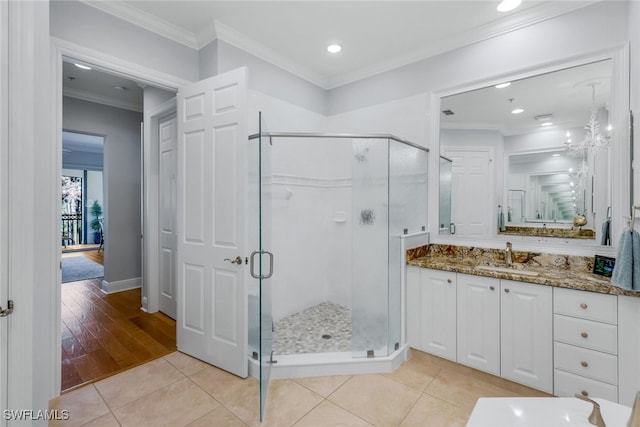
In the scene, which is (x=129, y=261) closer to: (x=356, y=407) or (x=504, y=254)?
(x=356, y=407)

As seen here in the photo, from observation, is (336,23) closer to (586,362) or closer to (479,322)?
(479,322)

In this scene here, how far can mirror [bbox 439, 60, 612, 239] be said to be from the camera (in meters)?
2.21

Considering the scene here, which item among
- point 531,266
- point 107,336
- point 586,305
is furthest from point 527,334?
point 107,336

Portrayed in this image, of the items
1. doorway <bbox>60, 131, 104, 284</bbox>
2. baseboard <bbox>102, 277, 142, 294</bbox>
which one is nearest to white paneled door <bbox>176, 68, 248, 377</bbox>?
baseboard <bbox>102, 277, 142, 294</bbox>

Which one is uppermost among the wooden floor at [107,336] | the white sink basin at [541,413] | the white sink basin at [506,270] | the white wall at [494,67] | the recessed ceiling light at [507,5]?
the recessed ceiling light at [507,5]

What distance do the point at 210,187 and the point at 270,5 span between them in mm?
1525

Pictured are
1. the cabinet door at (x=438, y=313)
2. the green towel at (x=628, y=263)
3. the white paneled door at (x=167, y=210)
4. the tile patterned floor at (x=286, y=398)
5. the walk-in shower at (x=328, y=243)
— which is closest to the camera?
the green towel at (x=628, y=263)

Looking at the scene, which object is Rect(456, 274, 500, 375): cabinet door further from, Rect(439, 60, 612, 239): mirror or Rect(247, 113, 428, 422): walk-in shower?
Rect(439, 60, 612, 239): mirror

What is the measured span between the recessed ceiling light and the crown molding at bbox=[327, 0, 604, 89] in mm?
204

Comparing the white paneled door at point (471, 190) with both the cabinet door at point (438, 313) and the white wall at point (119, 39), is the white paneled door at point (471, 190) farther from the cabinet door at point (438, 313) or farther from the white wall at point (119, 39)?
the white wall at point (119, 39)

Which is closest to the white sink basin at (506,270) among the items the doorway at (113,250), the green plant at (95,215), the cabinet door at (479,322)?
the cabinet door at (479,322)

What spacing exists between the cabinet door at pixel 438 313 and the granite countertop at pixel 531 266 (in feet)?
0.34

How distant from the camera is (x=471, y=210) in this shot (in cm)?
282

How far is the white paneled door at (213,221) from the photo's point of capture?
91.7 inches
